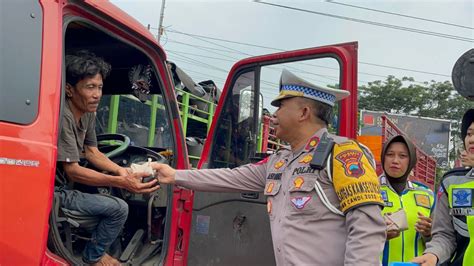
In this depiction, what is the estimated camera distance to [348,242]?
5.81 feet

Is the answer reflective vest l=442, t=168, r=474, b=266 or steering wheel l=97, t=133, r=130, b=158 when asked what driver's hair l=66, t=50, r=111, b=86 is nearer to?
steering wheel l=97, t=133, r=130, b=158

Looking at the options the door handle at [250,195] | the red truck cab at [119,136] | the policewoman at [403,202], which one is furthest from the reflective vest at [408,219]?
the door handle at [250,195]

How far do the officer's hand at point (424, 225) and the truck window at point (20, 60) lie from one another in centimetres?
208

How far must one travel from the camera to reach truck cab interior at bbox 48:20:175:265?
2.76m

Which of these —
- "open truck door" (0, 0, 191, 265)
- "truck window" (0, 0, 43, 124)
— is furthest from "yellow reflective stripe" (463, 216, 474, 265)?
"truck window" (0, 0, 43, 124)

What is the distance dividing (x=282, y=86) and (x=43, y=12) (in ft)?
3.48

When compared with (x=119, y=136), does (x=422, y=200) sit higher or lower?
lower

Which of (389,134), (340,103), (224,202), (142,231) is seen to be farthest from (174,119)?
(389,134)

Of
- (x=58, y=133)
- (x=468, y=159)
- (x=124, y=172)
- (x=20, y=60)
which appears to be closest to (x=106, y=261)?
(x=124, y=172)

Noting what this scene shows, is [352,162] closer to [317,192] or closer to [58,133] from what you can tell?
[317,192]

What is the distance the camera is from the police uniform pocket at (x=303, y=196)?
1.85 meters

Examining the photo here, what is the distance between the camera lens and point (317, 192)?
1.85 m

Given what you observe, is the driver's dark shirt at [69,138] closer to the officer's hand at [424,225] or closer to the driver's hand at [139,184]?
the driver's hand at [139,184]

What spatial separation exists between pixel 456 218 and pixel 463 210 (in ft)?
0.23
